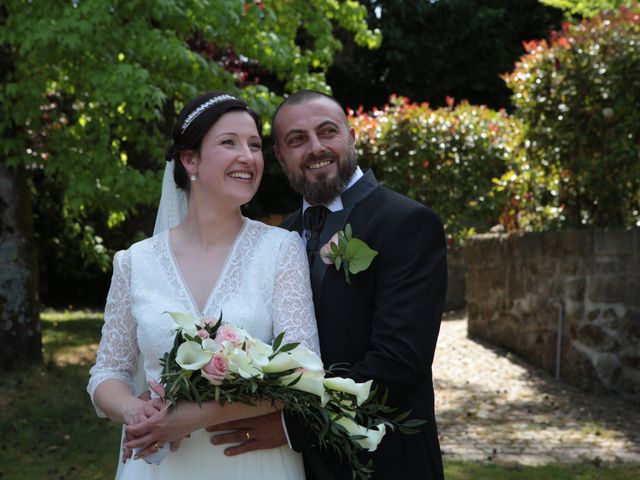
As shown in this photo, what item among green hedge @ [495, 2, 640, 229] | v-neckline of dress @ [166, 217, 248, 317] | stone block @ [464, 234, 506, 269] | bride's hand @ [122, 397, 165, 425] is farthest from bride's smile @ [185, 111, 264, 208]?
stone block @ [464, 234, 506, 269]

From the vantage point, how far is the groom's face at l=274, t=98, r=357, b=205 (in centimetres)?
339

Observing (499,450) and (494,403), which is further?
(494,403)

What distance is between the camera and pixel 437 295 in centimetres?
308

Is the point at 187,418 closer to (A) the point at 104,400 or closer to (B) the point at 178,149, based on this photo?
(A) the point at 104,400

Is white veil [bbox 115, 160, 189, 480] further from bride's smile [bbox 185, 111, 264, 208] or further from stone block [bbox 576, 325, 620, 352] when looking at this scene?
stone block [bbox 576, 325, 620, 352]

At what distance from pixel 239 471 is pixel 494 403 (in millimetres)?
5786

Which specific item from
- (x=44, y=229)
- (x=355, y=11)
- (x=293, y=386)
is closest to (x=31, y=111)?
(x=355, y=11)

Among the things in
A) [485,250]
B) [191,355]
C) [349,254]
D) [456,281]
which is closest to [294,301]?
[349,254]

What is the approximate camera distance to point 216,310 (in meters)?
3.03

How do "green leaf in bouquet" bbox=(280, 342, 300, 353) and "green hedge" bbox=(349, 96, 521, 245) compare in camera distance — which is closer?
"green leaf in bouquet" bbox=(280, 342, 300, 353)

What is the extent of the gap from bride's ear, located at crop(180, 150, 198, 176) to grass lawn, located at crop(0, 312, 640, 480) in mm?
3603

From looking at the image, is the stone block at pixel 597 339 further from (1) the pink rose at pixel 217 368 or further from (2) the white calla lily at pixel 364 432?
(1) the pink rose at pixel 217 368

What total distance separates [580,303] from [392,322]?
20.7 feet

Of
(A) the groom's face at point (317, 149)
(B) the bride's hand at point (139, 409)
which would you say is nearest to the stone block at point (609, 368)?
(A) the groom's face at point (317, 149)
